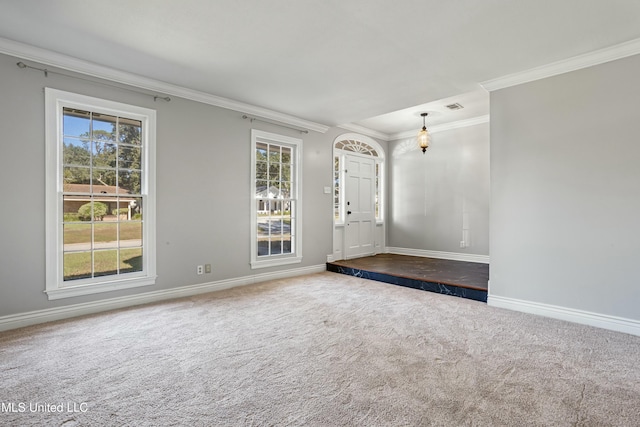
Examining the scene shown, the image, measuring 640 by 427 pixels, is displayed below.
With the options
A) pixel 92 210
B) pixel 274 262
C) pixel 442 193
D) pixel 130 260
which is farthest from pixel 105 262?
pixel 442 193

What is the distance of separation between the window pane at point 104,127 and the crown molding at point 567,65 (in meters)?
4.44

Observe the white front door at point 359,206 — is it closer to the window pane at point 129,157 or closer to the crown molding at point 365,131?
the crown molding at point 365,131

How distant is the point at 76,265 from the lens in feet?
11.3

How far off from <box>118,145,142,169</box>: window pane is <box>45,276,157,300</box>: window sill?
136cm

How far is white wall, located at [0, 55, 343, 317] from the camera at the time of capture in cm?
300

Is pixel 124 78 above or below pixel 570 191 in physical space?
above

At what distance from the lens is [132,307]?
3.64 metres

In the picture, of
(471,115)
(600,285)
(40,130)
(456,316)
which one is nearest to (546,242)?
(600,285)

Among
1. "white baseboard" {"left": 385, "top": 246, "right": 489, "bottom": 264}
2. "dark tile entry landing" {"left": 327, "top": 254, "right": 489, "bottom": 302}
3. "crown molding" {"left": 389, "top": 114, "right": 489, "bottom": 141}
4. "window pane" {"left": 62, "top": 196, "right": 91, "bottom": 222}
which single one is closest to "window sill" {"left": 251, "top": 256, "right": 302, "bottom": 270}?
"dark tile entry landing" {"left": 327, "top": 254, "right": 489, "bottom": 302}

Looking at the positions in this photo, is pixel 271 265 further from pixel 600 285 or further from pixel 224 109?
pixel 600 285

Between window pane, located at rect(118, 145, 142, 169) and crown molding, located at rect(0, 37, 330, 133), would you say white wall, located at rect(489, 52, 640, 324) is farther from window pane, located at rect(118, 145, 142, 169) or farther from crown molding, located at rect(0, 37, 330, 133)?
window pane, located at rect(118, 145, 142, 169)

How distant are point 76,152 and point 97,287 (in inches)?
59.0

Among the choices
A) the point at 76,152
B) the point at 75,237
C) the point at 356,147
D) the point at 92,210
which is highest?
the point at 356,147

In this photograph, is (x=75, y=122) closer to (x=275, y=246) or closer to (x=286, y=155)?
(x=286, y=155)
